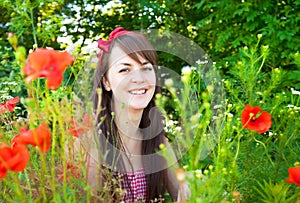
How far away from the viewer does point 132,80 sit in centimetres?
156

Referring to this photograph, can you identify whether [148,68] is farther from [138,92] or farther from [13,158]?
[13,158]

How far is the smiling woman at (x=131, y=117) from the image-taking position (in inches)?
61.7

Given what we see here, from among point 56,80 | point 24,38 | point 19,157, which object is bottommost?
point 24,38

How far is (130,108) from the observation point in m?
1.61

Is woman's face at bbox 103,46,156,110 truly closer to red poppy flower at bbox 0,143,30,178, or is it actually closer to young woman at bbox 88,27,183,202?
young woman at bbox 88,27,183,202

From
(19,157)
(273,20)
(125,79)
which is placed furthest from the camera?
(273,20)

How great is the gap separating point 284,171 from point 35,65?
863 mm

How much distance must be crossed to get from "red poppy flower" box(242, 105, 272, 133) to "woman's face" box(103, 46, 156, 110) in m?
0.41

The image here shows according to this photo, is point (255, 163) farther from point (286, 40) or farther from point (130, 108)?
point (286, 40)

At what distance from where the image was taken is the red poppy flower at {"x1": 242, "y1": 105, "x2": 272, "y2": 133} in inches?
48.9

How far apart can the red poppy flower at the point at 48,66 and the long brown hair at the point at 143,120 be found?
64 cm

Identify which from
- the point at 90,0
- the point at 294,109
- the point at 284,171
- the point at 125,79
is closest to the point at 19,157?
the point at 125,79

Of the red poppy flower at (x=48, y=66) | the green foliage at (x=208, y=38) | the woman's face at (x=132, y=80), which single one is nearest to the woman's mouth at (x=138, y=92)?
the woman's face at (x=132, y=80)

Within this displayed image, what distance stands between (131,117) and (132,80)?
0.49 ft
